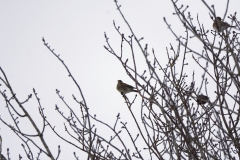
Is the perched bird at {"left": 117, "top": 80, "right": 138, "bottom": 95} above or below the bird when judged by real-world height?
above

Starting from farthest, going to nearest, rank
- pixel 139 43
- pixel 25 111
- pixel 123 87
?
pixel 123 87 → pixel 139 43 → pixel 25 111

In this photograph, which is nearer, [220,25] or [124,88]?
[220,25]

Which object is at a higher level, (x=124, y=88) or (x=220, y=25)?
(x=124, y=88)

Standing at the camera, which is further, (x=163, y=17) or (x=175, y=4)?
(x=163, y=17)

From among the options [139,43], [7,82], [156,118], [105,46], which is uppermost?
[139,43]

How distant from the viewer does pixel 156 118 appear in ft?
11.1

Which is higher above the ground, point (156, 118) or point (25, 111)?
point (25, 111)

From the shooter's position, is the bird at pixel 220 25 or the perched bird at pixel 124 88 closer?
the bird at pixel 220 25

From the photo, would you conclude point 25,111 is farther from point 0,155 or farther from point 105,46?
point 105,46

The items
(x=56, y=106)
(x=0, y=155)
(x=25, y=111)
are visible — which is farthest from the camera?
(x=56, y=106)

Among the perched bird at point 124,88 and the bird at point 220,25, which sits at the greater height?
the perched bird at point 124,88

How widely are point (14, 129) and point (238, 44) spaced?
3717 millimetres

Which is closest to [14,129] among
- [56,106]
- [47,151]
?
[47,151]

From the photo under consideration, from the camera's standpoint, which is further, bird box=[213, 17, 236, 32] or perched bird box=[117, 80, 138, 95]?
perched bird box=[117, 80, 138, 95]
